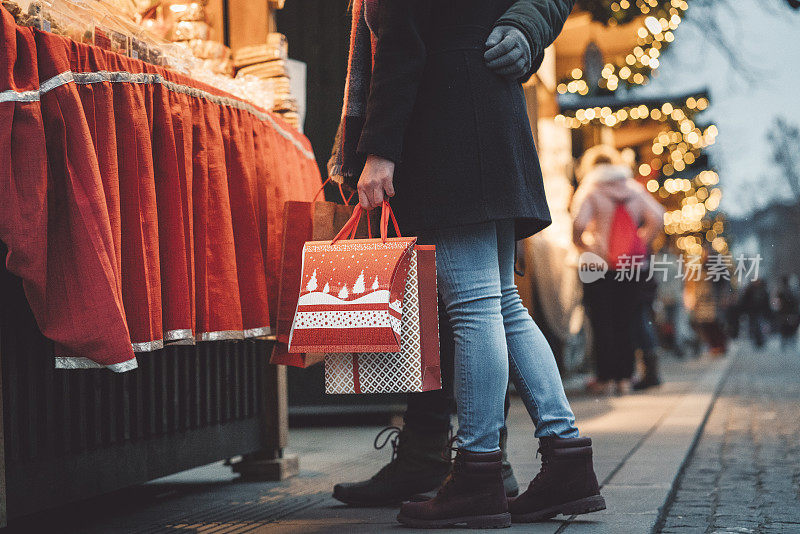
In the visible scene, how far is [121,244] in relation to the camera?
252cm

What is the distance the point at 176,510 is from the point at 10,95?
167 cm

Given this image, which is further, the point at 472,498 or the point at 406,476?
the point at 406,476

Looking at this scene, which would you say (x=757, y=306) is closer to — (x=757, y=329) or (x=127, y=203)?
(x=757, y=329)

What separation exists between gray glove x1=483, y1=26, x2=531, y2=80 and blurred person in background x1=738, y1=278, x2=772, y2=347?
23.2 m

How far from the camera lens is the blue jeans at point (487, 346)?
273 cm

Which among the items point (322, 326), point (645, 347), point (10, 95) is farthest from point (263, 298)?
point (645, 347)

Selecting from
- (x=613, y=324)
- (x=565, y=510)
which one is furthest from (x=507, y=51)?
(x=613, y=324)

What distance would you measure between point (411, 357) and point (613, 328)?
20.1 feet

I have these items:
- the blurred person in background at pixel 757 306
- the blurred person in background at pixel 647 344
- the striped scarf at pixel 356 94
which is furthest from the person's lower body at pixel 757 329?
the striped scarf at pixel 356 94

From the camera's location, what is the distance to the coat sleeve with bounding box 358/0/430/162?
8.75ft

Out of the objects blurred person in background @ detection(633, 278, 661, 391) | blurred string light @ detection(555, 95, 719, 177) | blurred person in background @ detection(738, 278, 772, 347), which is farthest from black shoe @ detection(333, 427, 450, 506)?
blurred person in background @ detection(738, 278, 772, 347)

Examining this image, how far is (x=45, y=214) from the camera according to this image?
224 centimetres

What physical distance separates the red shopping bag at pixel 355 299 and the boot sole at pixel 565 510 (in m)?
0.67

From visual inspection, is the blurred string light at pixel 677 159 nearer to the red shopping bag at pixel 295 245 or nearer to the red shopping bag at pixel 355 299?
the red shopping bag at pixel 295 245
